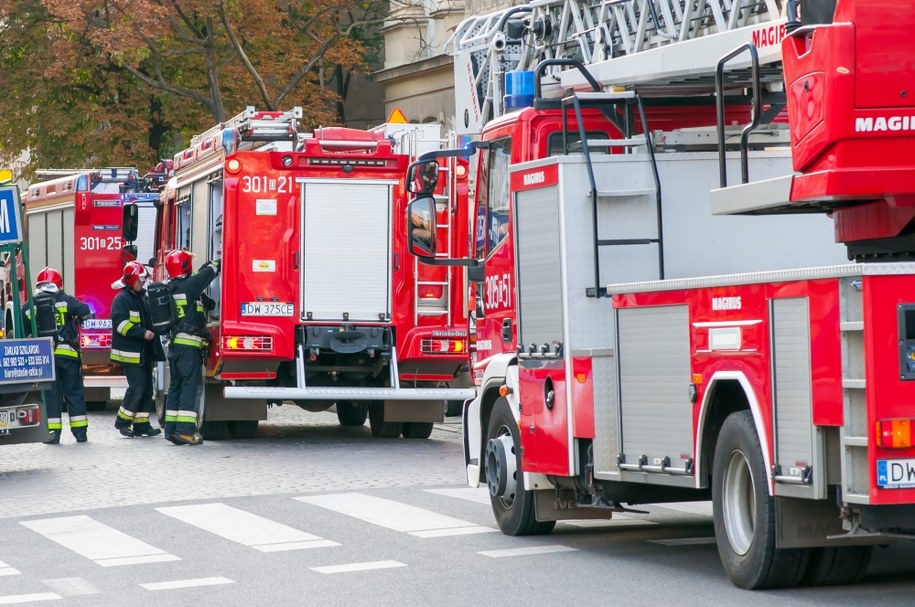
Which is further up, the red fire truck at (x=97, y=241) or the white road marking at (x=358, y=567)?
the red fire truck at (x=97, y=241)

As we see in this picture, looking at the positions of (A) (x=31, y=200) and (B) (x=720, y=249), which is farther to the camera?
(A) (x=31, y=200)

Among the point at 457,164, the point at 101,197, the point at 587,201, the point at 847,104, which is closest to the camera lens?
the point at 847,104

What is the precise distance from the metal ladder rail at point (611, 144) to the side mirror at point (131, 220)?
1393cm

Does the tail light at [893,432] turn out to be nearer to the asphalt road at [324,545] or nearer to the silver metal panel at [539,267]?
the asphalt road at [324,545]

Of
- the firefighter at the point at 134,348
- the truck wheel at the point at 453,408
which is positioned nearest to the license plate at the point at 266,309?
the firefighter at the point at 134,348

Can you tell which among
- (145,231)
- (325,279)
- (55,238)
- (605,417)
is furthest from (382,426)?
(605,417)

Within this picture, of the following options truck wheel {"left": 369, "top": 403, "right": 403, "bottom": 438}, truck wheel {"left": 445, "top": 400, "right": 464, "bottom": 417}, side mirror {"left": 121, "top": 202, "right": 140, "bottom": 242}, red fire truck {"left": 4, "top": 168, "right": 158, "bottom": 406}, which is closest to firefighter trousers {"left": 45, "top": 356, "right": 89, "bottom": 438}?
truck wheel {"left": 369, "top": 403, "right": 403, "bottom": 438}

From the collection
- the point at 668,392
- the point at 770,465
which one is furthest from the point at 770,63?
the point at 770,465

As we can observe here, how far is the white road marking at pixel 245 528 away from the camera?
1052cm

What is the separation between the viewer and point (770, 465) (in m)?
7.72

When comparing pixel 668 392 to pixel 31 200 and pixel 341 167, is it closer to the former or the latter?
pixel 341 167

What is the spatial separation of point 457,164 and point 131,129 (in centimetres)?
1687

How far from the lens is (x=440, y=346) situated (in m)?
17.4

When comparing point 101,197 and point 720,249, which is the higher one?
point 101,197
